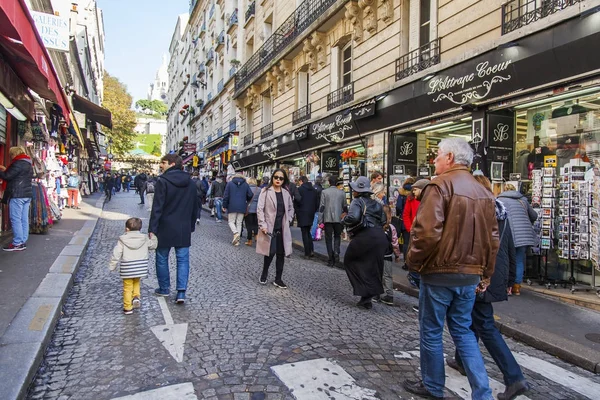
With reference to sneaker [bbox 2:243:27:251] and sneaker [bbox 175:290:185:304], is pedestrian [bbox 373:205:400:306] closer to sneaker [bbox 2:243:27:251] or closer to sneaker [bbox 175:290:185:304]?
sneaker [bbox 175:290:185:304]

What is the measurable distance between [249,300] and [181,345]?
1.62 metres

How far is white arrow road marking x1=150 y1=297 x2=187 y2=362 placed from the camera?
3.67 meters

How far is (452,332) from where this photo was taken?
9.70 ft

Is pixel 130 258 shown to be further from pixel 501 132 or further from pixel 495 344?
pixel 501 132

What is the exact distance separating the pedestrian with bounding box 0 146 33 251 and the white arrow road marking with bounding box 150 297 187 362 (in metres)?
4.20

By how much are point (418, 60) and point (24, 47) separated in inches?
319

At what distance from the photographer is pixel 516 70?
6.91 meters

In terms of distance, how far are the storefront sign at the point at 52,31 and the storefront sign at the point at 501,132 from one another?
877 centimetres

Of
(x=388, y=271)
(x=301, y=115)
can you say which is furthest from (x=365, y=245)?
(x=301, y=115)

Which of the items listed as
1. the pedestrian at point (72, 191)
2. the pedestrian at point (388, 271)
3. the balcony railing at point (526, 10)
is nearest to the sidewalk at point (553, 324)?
the pedestrian at point (388, 271)

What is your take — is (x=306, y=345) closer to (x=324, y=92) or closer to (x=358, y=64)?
(x=358, y=64)

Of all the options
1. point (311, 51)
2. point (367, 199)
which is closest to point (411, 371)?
point (367, 199)

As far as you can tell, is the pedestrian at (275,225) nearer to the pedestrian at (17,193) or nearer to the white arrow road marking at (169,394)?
the white arrow road marking at (169,394)

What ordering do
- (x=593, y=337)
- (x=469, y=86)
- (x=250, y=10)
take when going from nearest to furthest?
(x=593, y=337) < (x=469, y=86) < (x=250, y=10)
